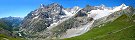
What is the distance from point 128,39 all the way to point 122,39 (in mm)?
4216

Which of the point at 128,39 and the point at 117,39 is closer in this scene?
the point at 128,39

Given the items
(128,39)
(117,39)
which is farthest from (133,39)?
(117,39)

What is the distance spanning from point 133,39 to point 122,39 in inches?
278

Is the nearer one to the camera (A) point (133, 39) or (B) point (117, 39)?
(A) point (133, 39)

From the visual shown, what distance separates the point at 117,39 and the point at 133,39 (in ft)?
28.9

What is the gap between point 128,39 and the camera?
77312 millimetres

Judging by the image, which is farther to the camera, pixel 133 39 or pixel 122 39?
pixel 122 39

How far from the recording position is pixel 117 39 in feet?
272

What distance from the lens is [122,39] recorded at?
267 ft

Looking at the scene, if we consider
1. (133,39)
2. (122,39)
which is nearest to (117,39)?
(122,39)

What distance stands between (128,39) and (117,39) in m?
5.98

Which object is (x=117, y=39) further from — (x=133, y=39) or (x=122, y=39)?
(x=133, y=39)
